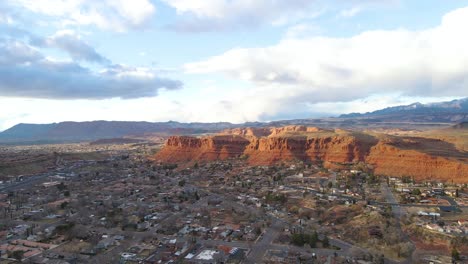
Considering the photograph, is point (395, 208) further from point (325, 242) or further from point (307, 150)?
point (307, 150)

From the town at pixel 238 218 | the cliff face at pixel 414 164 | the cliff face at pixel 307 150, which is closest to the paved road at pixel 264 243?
the town at pixel 238 218

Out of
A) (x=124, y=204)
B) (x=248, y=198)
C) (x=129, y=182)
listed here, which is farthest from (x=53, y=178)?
(x=248, y=198)

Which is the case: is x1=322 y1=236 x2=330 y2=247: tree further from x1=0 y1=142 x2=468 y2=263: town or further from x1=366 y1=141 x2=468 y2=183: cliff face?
x1=366 y1=141 x2=468 y2=183: cliff face

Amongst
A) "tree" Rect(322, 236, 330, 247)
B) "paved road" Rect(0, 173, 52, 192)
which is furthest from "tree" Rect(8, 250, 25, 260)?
"paved road" Rect(0, 173, 52, 192)

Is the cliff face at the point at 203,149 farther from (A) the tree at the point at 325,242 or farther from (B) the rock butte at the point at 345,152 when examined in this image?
(A) the tree at the point at 325,242

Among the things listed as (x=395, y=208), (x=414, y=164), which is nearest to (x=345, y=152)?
(x=414, y=164)

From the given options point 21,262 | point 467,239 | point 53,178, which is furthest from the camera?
point 53,178

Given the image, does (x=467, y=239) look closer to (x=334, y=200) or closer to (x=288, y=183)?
(x=334, y=200)
